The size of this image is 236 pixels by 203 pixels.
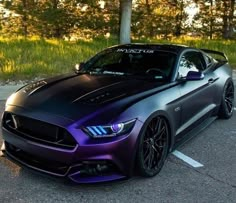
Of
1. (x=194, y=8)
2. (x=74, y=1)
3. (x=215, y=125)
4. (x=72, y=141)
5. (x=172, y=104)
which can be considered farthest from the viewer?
(x=194, y=8)

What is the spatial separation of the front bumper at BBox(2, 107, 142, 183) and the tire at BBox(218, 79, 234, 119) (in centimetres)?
292

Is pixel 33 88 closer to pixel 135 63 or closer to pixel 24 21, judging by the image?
pixel 135 63

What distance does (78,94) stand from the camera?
4148 mm

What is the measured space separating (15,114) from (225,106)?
145 inches

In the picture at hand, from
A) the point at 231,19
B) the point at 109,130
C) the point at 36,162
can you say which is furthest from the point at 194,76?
the point at 231,19

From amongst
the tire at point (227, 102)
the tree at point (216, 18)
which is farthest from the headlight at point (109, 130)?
the tree at point (216, 18)

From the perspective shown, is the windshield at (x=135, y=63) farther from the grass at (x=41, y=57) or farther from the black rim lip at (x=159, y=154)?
the grass at (x=41, y=57)

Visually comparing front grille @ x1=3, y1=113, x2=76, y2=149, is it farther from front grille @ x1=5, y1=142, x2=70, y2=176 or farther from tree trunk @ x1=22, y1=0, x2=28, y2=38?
tree trunk @ x1=22, y1=0, x2=28, y2=38

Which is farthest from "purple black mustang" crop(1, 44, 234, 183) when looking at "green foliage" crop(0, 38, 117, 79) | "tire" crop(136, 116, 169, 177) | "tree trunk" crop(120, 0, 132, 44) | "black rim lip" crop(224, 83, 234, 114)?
"tree trunk" crop(120, 0, 132, 44)

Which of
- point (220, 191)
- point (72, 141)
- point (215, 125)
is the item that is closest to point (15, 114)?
point (72, 141)

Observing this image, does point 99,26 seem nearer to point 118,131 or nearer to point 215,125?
point 215,125

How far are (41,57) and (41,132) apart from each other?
7730mm

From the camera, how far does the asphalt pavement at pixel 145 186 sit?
3689 millimetres

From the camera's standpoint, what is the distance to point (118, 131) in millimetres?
3676
